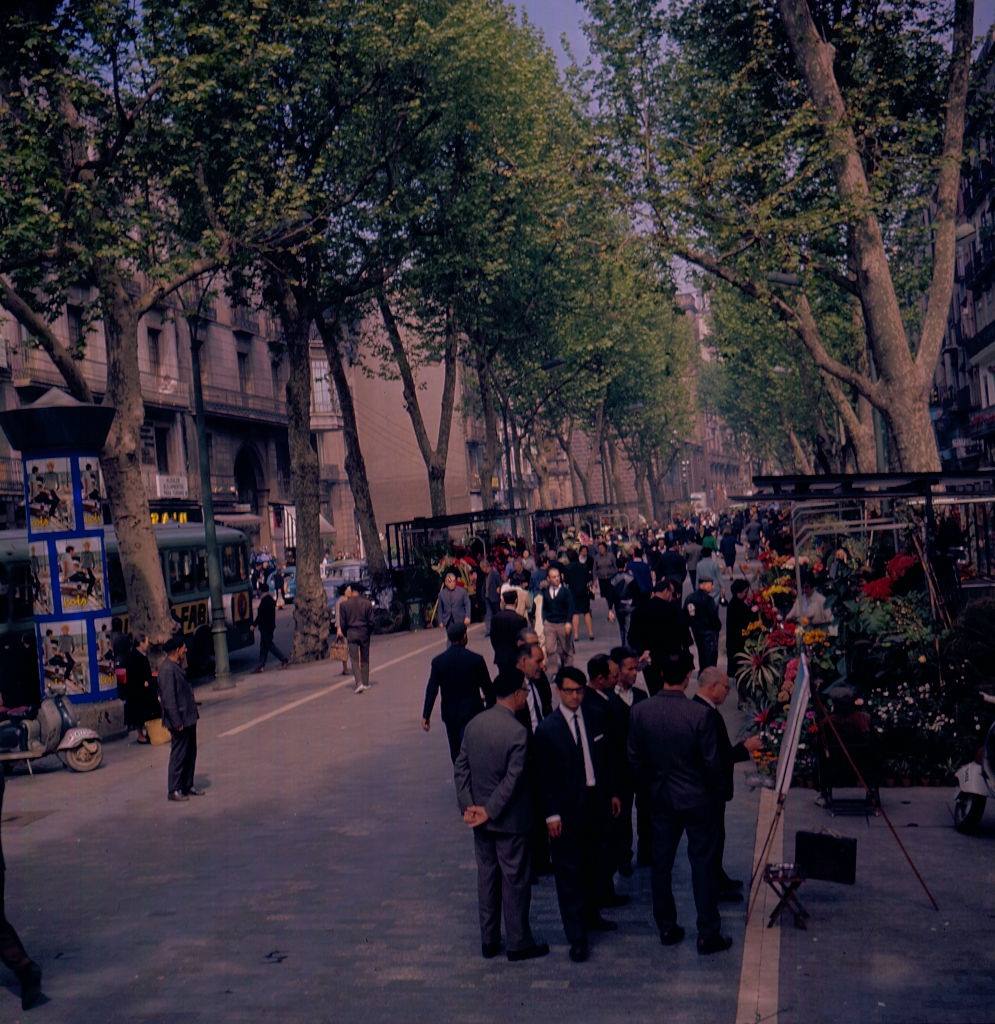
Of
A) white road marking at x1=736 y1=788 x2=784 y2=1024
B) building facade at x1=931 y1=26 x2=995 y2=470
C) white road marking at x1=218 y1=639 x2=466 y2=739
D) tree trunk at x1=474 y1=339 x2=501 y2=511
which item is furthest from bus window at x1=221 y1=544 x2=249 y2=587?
white road marking at x1=736 y1=788 x2=784 y2=1024

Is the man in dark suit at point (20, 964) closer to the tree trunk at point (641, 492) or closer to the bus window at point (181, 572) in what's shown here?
the bus window at point (181, 572)

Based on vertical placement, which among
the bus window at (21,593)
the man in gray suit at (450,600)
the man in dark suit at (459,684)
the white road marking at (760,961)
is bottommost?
the white road marking at (760,961)

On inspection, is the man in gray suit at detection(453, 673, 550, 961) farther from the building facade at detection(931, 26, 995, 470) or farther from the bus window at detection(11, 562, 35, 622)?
the building facade at detection(931, 26, 995, 470)

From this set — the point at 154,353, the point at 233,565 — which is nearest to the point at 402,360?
the point at 233,565

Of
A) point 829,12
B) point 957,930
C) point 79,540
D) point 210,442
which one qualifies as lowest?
point 957,930

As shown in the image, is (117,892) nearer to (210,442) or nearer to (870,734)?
(870,734)

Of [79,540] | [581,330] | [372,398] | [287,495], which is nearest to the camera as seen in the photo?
[79,540]

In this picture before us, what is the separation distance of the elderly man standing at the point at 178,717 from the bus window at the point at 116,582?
35.3 feet

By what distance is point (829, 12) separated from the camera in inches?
845

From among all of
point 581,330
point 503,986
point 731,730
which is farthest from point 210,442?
point 503,986

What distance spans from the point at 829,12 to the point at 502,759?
691 inches

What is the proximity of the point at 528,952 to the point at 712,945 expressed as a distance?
1.03m

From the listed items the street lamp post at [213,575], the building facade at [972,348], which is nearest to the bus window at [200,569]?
the street lamp post at [213,575]

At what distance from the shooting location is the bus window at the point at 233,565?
29.1 metres
